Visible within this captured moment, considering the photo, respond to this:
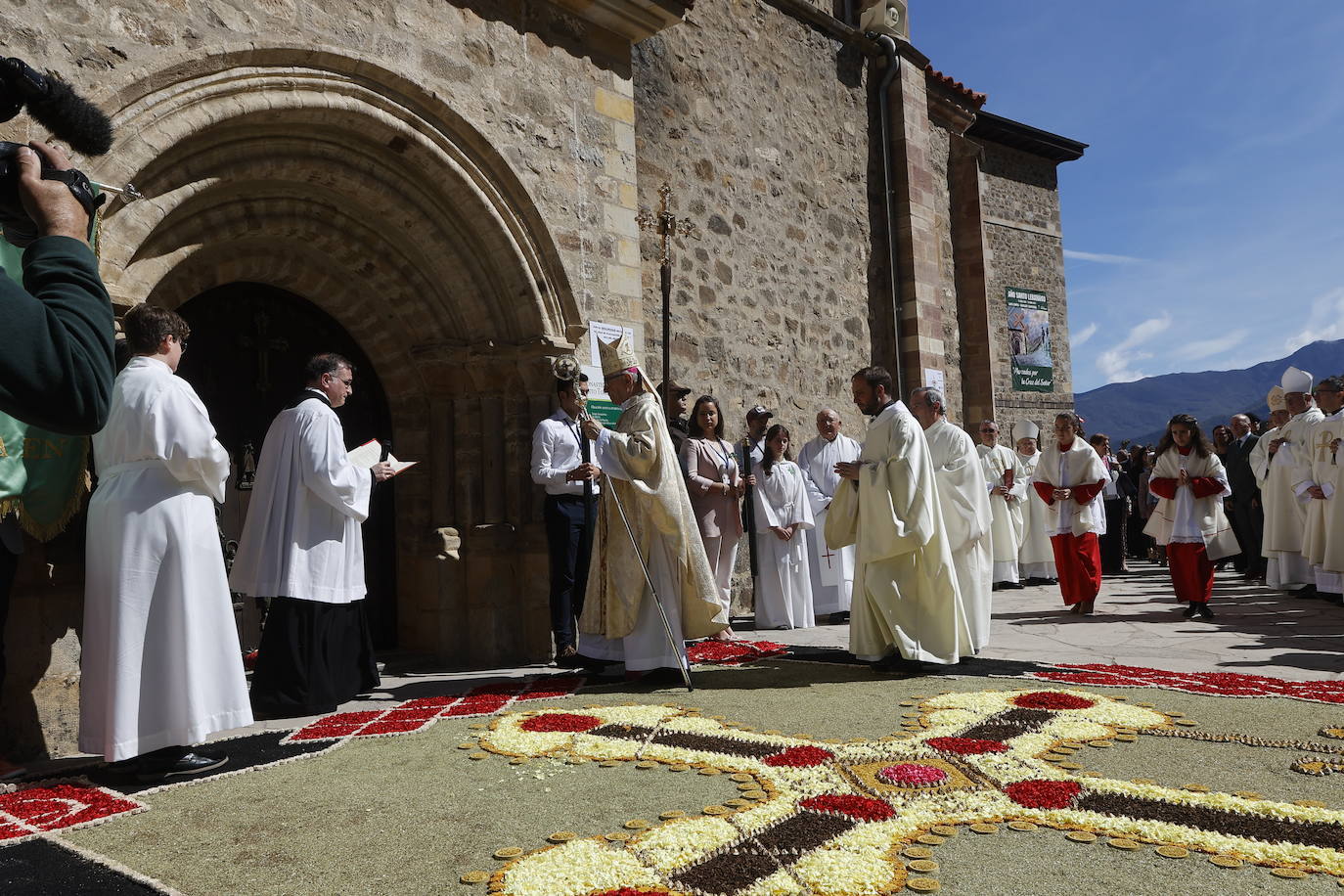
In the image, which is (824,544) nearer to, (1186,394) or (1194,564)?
(1194,564)

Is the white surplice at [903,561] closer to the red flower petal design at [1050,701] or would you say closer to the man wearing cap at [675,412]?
the red flower petal design at [1050,701]

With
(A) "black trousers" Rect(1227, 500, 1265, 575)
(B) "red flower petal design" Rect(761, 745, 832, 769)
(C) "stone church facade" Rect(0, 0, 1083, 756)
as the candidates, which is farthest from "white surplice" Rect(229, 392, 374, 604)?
(A) "black trousers" Rect(1227, 500, 1265, 575)

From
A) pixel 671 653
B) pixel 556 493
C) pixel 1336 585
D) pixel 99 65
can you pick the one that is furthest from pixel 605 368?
pixel 1336 585

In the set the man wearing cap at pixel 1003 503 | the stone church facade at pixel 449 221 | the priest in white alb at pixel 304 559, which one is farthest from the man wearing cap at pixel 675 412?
the man wearing cap at pixel 1003 503

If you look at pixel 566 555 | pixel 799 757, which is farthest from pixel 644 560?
pixel 799 757

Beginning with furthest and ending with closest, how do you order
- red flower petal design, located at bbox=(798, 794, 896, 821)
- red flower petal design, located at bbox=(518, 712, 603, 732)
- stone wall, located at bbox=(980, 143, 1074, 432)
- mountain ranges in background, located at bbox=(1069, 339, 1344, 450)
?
mountain ranges in background, located at bbox=(1069, 339, 1344, 450) < stone wall, located at bbox=(980, 143, 1074, 432) < red flower petal design, located at bbox=(518, 712, 603, 732) < red flower petal design, located at bbox=(798, 794, 896, 821)

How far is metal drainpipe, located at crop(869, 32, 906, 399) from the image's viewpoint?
469 inches

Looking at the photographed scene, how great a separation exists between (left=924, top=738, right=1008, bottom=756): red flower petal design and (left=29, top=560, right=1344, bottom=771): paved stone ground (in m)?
2.31

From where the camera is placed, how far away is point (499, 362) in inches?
269

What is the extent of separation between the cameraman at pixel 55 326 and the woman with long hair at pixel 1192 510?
789cm

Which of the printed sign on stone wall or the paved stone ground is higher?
the printed sign on stone wall

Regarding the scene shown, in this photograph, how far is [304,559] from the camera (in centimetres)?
492

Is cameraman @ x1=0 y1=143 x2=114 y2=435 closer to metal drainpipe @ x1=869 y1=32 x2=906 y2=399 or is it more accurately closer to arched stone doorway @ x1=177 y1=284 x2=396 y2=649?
arched stone doorway @ x1=177 y1=284 x2=396 y2=649

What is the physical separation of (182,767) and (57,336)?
2910mm
